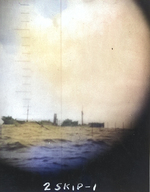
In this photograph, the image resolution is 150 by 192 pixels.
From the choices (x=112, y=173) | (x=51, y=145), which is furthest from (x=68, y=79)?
(x=112, y=173)

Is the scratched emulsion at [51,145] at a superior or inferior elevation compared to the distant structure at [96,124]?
inferior

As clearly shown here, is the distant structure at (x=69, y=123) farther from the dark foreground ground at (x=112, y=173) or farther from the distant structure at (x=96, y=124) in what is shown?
the dark foreground ground at (x=112, y=173)

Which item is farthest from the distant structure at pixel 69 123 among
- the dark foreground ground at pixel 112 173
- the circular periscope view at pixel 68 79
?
the dark foreground ground at pixel 112 173

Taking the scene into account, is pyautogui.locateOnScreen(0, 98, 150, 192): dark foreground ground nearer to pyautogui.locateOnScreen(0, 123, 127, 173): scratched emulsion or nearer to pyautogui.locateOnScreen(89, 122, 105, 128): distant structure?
pyautogui.locateOnScreen(0, 123, 127, 173): scratched emulsion

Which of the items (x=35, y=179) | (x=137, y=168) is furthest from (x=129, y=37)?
(x=35, y=179)

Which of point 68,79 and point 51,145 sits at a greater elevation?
point 68,79

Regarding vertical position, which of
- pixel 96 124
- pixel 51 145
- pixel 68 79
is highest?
pixel 68 79

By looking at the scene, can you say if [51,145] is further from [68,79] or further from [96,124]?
[68,79]

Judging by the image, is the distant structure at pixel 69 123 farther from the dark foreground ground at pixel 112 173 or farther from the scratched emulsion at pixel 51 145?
the dark foreground ground at pixel 112 173
